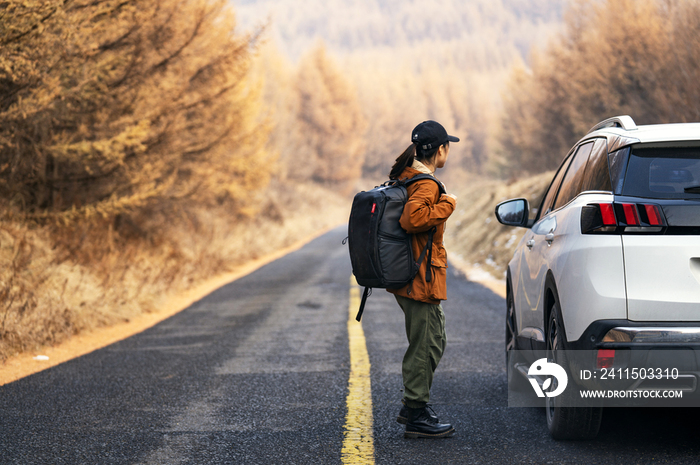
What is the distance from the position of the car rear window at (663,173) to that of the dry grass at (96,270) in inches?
236

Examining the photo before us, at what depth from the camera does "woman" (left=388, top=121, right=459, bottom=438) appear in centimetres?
398

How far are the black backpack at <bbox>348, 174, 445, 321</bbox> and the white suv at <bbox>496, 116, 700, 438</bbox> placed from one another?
2.69ft

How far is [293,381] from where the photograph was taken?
5.63 meters

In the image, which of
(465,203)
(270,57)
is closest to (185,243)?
(465,203)

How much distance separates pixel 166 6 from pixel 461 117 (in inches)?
3480

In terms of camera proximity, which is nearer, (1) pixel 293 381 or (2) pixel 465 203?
(1) pixel 293 381

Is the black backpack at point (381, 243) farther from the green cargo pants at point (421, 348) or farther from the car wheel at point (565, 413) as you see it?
the car wheel at point (565, 413)

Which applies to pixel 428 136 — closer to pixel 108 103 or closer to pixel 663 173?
pixel 663 173

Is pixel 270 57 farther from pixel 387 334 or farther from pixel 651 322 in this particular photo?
pixel 651 322

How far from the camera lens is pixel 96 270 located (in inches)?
428

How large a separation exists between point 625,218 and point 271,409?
8.88 feet

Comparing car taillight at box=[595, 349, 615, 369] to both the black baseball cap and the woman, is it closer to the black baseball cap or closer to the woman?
the woman

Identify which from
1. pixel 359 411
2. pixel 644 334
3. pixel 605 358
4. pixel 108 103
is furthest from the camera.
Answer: pixel 108 103

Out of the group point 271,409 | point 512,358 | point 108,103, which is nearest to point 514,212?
point 512,358
